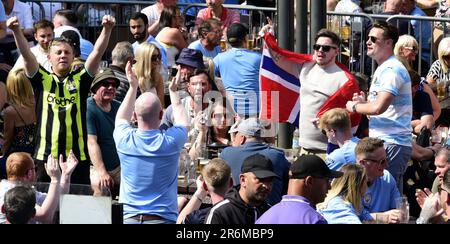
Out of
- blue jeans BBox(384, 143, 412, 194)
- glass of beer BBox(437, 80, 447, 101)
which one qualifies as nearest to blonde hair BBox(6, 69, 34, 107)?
blue jeans BBox(384, 143, 412, 194)

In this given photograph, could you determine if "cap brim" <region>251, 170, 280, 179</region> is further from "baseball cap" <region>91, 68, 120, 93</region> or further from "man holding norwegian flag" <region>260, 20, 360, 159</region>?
"baseball cap" <region>91, 68, 120, 93</region>

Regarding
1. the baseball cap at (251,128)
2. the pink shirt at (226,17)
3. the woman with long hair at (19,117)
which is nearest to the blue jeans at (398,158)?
the baseball cap at (251,128)

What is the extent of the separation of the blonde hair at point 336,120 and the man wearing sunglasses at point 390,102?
1.47 feet

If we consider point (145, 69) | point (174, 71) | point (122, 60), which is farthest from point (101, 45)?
point (174, 71)

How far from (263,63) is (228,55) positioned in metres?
1.62

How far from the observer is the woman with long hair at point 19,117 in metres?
14.6

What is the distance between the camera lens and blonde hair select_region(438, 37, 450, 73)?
1683cm

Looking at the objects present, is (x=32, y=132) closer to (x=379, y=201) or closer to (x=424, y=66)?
(x=379, y=201)

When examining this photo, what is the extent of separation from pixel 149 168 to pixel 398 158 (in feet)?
8.98

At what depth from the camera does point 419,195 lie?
38.5ft

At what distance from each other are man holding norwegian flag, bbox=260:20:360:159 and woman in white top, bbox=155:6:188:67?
8.88 ft

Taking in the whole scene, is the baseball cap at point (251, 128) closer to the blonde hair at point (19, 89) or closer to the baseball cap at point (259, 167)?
the baseball cap at point (259, 167)

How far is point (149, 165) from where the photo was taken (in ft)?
39.4

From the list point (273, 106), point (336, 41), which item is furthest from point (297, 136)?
point (336, 41)
